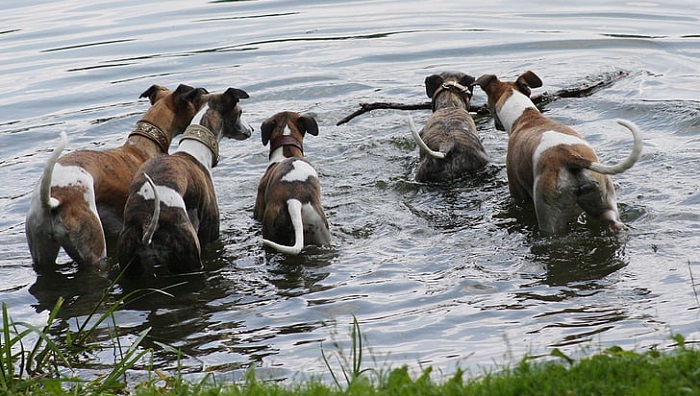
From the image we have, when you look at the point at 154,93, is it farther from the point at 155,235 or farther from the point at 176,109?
the point at 155,235

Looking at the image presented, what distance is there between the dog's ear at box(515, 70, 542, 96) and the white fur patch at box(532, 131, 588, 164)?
205 cm

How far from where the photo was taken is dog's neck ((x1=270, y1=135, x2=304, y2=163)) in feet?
30.7

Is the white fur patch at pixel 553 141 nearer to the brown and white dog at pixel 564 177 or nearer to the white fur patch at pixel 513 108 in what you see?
the brown and white dog at pixel 564 177

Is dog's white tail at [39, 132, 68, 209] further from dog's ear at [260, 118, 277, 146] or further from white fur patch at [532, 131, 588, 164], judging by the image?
white fur patch at [532, 131, 588, 164]

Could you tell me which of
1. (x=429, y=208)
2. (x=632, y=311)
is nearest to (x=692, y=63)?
(x=429, y=208)

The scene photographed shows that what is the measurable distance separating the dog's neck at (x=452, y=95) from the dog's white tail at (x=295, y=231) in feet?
11.4

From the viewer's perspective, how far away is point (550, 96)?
12.5 m

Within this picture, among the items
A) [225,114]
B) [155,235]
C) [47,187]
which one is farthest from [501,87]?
[47,187]

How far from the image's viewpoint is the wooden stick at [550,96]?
1192 centimetres

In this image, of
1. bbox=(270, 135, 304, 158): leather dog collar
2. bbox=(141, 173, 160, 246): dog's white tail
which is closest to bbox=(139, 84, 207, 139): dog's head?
bbox=(270, 135, 304, 158): leather dog collar

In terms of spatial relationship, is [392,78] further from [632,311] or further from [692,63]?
[632,311]

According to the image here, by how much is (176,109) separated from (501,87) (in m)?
3.26

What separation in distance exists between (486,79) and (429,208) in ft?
5.36

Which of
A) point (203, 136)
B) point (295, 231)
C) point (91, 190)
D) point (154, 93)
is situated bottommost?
point (295, 231)
